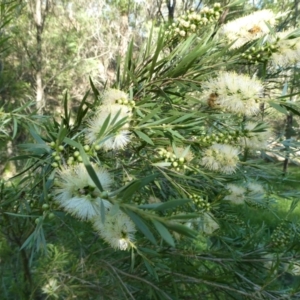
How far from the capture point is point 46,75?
20.1 ft

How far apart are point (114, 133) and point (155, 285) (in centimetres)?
69

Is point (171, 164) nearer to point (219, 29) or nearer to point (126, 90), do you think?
point (126, 90)

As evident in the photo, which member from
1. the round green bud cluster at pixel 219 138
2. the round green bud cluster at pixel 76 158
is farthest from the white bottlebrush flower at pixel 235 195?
the round green bud cluster at pixel 76 158

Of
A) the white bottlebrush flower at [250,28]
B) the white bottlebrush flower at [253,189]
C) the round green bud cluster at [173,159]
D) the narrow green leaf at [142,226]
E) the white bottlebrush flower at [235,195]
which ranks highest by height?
the white bottlebrush flower at [250,28]

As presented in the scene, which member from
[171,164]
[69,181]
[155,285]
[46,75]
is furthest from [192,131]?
[46,75]

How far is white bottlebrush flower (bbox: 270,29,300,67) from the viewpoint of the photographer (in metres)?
0.77

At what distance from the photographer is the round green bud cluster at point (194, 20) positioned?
2.69ft

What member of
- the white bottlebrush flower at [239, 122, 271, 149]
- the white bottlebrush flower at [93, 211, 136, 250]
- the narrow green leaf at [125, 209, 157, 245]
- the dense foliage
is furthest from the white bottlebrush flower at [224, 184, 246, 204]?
the narrow green leaf at [125, 209, 157, 245]

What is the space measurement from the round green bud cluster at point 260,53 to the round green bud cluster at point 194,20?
118mm

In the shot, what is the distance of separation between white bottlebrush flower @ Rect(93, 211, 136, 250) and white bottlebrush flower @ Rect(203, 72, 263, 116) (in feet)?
1.05

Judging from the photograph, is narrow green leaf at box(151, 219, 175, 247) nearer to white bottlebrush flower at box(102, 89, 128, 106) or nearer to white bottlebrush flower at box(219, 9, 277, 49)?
white bottlebrush flower at box(102, 89, 128, 106)

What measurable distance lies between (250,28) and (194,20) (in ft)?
0.43

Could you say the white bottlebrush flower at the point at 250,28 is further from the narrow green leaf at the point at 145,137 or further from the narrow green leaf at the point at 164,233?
the narrow green leaf at the point at 164,233

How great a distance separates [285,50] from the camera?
2.56 feet
